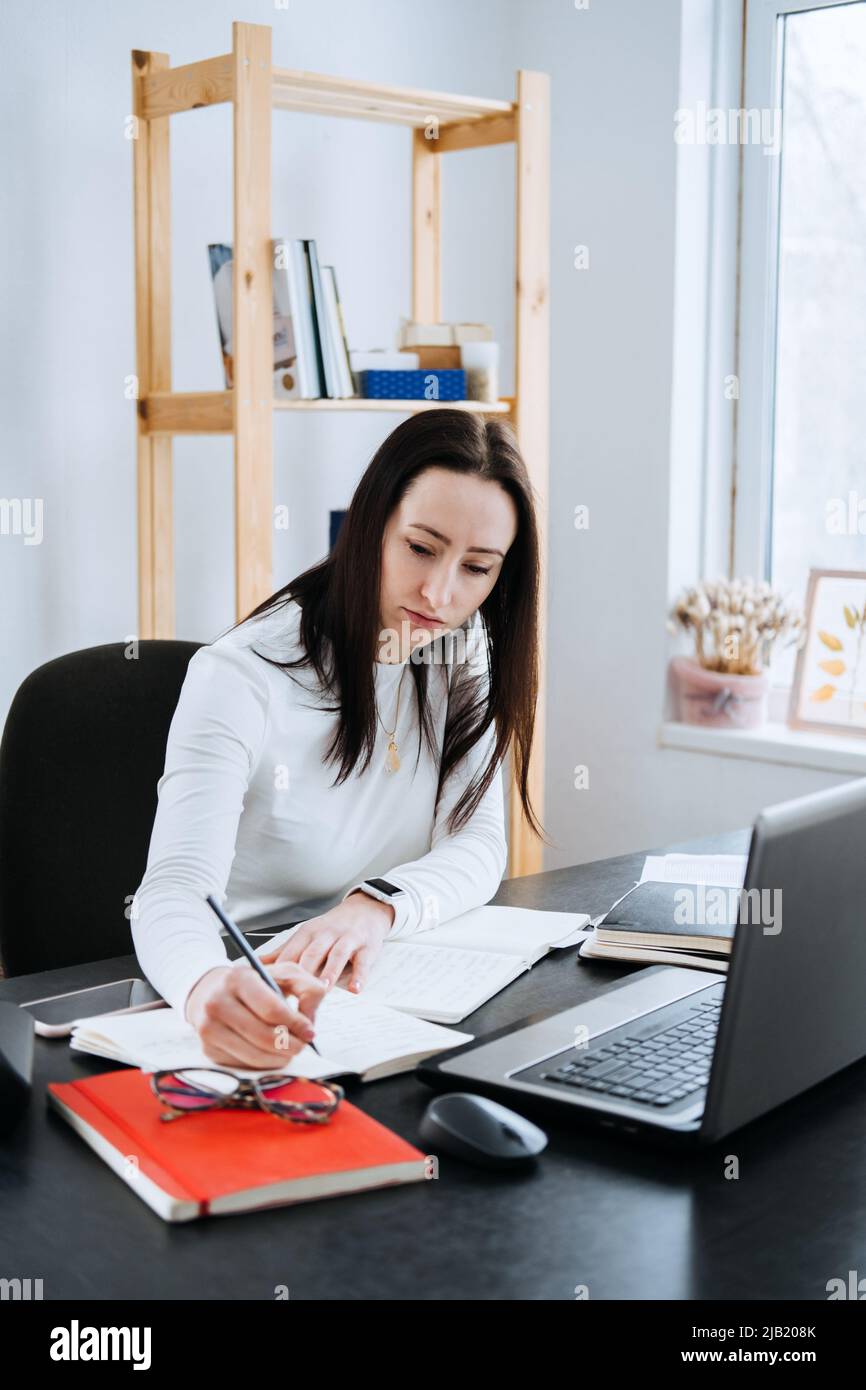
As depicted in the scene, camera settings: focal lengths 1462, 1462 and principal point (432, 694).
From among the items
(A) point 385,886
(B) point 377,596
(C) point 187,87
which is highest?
(C) point 187,87

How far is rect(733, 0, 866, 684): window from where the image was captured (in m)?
2.89

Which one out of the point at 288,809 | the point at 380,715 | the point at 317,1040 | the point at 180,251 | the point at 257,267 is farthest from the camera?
the point at 180,251

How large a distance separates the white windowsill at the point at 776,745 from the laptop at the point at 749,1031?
5.37 ft

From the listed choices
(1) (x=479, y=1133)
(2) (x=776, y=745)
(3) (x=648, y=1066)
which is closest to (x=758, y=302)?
(2) (x=776, y=745)

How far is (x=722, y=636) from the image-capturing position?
2.92 meters

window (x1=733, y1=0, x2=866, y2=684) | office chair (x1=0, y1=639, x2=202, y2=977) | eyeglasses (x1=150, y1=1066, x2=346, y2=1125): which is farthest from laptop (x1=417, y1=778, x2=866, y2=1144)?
window (x1=733, y1=0, x2=866, y2=684)

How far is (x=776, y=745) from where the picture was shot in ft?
9.33

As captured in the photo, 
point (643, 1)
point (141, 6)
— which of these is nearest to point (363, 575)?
point (141, 6)

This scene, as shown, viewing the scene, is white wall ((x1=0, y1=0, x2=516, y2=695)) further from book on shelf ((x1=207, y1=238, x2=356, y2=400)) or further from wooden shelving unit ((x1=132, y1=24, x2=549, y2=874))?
book on shelf ((x1=207, y1=238, x2=356, y2=400))

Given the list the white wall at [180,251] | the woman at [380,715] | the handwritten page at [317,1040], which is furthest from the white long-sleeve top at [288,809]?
the white wall at [180,251]

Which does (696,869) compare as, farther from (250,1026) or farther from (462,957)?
(250,1026)

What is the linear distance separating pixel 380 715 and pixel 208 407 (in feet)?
3.02

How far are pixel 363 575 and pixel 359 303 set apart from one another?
159cm

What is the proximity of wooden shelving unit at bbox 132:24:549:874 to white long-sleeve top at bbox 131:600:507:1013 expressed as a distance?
0.75 metres
